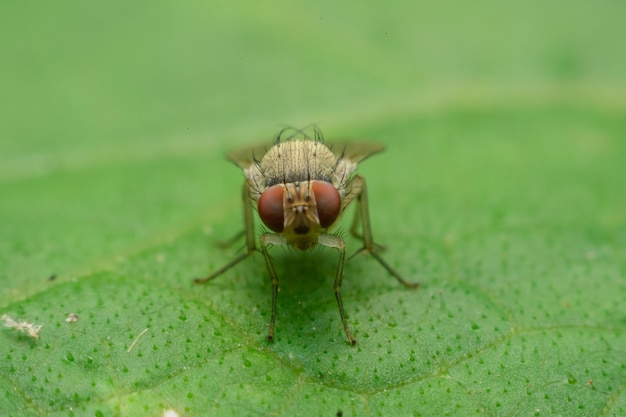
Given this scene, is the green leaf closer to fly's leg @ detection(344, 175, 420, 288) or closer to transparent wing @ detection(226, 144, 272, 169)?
fly's leg @ detection(344, 175, 420, 288)

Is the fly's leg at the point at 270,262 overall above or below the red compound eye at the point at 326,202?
below

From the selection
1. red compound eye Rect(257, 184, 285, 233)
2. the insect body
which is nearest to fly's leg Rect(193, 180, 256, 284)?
the insect body

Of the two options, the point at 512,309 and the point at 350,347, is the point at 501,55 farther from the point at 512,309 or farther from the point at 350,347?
the point at 350,347

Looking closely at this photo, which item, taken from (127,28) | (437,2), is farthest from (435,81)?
(127,28)

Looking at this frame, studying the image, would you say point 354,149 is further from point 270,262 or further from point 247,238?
point 270,262

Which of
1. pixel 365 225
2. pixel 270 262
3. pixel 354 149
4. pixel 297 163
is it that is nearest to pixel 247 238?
pixel 270 262

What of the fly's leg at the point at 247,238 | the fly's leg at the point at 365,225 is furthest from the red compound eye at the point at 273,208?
the fly's leg at the point at 365,225

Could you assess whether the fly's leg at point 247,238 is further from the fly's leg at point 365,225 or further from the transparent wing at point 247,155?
the fly's leg at point 365,225
